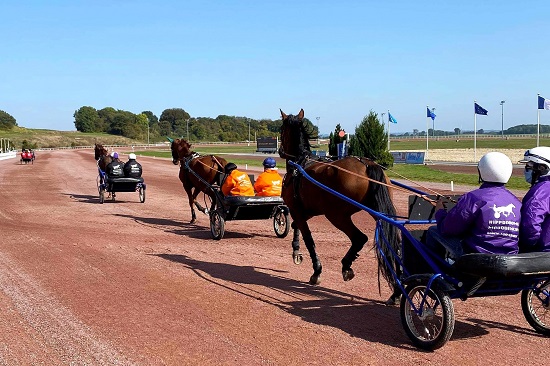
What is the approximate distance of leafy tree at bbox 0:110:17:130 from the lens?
5635 inches

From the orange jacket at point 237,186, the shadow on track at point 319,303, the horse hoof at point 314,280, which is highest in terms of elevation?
the orange jacket at point 237,186

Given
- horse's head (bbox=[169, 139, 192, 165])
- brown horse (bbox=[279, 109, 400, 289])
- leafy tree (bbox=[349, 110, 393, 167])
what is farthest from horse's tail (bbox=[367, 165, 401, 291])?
leafy tree (bbox=[349, 110, 393, 167])

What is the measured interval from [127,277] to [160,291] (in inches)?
39.0

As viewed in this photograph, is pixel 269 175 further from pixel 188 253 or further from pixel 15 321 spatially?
pixel 15 321

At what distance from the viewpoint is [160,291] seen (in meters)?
7.00

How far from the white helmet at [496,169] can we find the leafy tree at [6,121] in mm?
154566

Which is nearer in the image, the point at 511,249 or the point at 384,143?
the point at 511,249

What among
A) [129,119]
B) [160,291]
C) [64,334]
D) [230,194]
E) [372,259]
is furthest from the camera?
[129,119]

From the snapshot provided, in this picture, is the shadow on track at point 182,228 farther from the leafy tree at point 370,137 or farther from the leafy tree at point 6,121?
the leafy tree at point 6,121

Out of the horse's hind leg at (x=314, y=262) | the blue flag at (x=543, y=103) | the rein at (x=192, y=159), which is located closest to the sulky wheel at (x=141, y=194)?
the rein at (x=192, y=159)

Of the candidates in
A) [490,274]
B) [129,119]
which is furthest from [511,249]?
[129,119]

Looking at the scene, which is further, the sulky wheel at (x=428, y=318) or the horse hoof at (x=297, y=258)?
the horse hoof at (x=297, y=258)

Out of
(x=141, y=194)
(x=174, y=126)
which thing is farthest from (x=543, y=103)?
(x=174, y=126)

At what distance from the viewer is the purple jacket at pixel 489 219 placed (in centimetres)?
465
